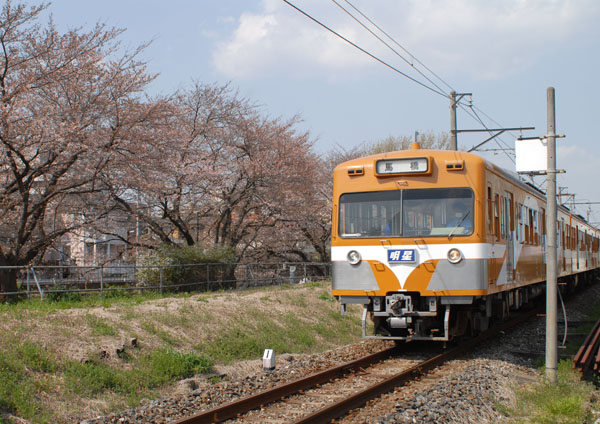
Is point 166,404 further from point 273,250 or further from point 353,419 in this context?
point 273,250

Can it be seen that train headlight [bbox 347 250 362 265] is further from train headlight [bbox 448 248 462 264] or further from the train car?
train headlight [bbox 448 248 462 264]

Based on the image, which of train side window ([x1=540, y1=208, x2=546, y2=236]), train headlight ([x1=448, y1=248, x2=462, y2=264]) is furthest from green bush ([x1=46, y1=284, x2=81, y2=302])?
train side window ([x1=540, y1=208, x2=546, y2=236])

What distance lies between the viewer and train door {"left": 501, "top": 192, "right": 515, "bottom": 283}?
12.1 meters

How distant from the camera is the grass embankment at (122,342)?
751 centimetres

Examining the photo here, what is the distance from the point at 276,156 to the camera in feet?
85.1

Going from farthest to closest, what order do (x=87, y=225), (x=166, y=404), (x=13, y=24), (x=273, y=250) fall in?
(x=273, y=250)
(x=87, y=225)
(x=13, y=24)
(x=166, y=404)

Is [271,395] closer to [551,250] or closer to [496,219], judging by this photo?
[551,250]

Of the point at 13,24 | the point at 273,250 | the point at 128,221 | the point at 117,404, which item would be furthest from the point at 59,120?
the point at 273,250

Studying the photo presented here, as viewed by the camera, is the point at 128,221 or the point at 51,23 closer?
the point at 51,23

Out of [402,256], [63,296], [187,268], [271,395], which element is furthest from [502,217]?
[187,268]

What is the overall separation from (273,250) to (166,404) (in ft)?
80.2

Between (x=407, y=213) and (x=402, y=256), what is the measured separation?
2.42 feet

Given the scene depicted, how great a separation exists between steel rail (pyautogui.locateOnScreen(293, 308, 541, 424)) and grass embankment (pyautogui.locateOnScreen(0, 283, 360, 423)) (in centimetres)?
250

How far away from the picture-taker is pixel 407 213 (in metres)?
10.7
